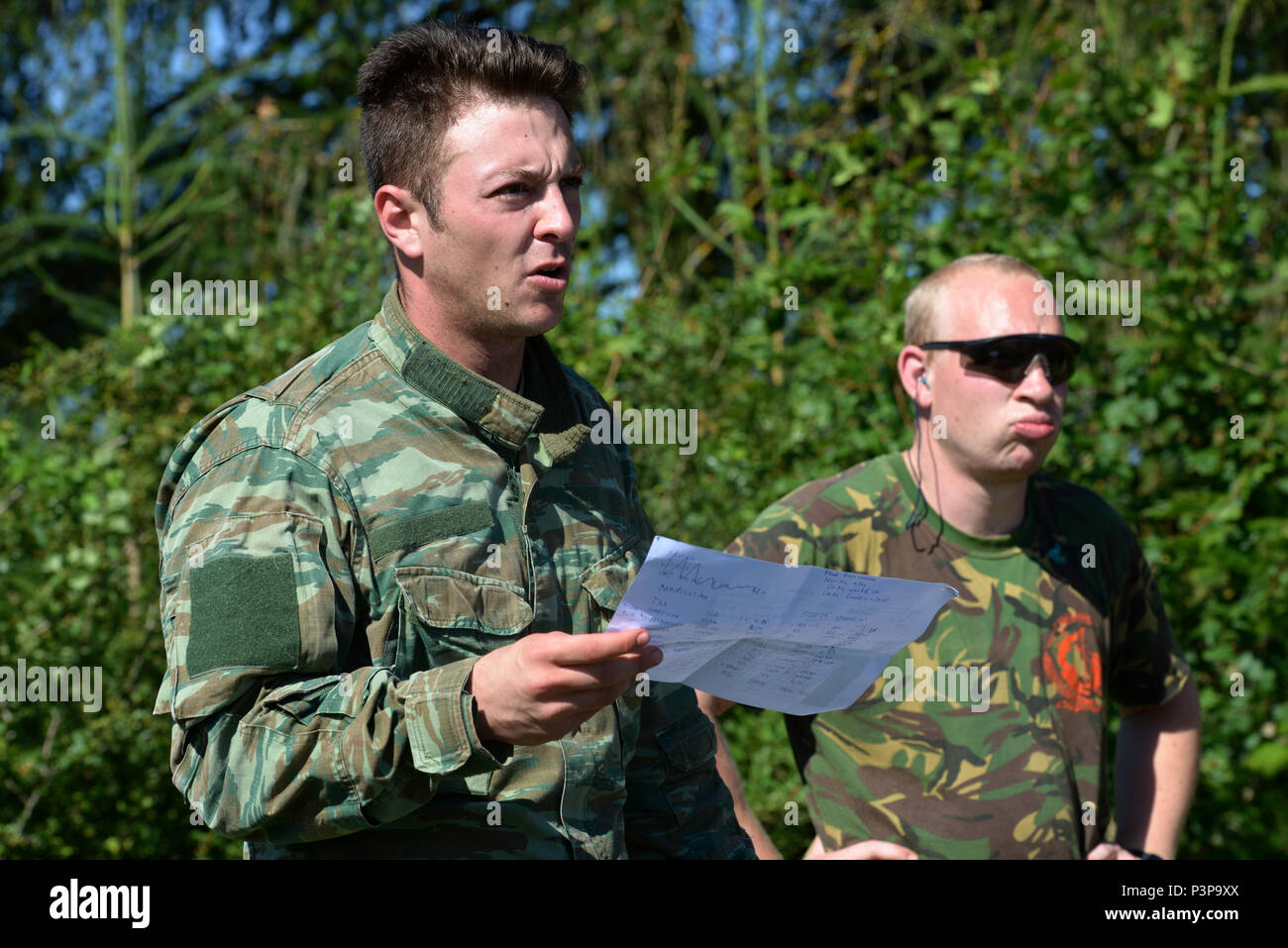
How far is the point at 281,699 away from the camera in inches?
64.9

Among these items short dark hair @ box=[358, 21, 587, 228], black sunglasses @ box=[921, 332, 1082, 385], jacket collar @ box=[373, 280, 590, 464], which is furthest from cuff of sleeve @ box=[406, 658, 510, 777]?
black sunglasses @ box=[921, 332, 1082, 385]

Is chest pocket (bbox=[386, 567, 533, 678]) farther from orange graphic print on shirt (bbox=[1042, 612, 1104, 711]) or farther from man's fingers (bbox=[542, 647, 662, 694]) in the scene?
orange graphic print on shirt (bbox=[1042, 612, 1104, 711])

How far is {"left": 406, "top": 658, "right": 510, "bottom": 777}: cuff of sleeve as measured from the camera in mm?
1615

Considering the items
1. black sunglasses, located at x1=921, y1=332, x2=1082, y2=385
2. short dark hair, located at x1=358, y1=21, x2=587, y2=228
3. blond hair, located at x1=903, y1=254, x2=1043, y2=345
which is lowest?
black sunglasses, located at x1=921, y1=332, x2=1082, y2=385

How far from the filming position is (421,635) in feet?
6.05

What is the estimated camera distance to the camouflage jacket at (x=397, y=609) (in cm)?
165

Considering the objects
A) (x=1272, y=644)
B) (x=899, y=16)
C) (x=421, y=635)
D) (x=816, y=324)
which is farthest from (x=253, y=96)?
(x=421, y=635)

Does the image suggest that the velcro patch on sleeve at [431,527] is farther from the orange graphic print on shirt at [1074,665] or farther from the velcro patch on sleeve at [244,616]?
the orange graphic print on shirt at [1074,665]

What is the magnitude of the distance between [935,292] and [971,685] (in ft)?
3.20

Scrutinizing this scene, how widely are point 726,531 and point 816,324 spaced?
0.85 metres

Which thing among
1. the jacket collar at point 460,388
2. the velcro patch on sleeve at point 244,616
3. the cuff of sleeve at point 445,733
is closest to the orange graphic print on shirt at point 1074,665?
the jacket collar at point 460,388

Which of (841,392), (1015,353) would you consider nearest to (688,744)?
(1015,353)

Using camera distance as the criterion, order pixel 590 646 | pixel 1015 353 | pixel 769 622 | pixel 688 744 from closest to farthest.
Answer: pixel 590 646 < pixel 769 622 < pixel 688 744 < pixel 1015 353

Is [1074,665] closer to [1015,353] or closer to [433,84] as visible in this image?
[1015,353]
